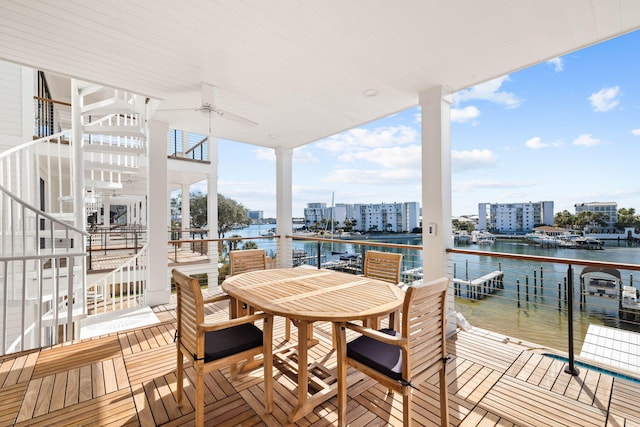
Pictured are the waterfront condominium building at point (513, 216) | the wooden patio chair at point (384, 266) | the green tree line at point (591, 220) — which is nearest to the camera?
the wooden patio chair at point (384, 266)

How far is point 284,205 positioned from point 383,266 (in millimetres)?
3064

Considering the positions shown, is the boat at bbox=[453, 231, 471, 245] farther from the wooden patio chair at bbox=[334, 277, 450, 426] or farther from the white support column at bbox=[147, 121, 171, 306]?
the white support column at bbox=[147, 121, 171, 306]

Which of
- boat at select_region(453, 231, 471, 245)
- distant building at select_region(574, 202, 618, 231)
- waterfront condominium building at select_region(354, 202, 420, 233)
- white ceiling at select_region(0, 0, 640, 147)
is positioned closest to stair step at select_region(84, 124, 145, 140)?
white ceiling at select_region(0, 0, 640, 147)

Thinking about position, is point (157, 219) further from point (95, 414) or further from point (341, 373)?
point (341, 373)

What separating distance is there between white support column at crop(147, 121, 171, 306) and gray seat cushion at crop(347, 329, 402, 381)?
338cm

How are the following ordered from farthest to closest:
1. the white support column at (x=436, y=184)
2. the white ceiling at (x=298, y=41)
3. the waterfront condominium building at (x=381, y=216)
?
the waterfront condominium building at (x=381, y=216), the white support column at (x=436, y=184), the white ceiling at (x=298, y=41)

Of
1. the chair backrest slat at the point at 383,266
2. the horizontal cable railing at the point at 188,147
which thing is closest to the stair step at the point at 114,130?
the chair backrest slat at the point at 383,266

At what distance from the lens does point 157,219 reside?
3.97 metres

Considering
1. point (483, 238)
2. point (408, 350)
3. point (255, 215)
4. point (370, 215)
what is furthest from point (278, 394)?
point (255, 215)

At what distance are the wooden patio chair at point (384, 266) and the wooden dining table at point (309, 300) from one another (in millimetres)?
391

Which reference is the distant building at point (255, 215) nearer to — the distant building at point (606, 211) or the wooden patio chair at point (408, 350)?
the distant building at point (606, 211)

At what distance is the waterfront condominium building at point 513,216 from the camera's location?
938cm

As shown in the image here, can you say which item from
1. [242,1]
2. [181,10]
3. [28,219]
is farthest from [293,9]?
[28,219]

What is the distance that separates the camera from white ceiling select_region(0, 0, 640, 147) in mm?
1909
